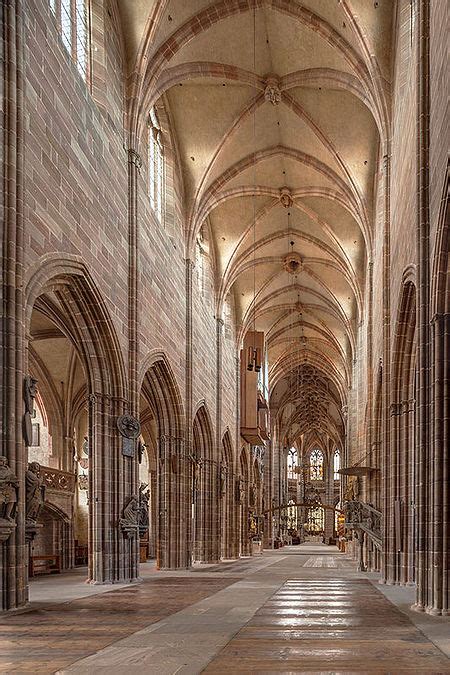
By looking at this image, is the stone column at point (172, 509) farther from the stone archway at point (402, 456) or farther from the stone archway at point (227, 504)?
the stone archway at point (227, 504)

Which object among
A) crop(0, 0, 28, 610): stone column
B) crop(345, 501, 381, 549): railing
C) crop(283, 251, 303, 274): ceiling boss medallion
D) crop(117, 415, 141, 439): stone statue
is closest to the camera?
crop(0, 0, 28, 610): stone column

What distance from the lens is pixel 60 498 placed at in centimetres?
2752

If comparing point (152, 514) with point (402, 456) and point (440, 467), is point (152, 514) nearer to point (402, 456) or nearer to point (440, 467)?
point (402, 456)

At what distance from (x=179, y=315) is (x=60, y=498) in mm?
6993

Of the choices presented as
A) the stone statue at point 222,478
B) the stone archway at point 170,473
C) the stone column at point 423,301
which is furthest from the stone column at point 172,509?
the stone column at point 423,301

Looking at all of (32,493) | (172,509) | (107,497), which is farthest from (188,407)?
(32,493)

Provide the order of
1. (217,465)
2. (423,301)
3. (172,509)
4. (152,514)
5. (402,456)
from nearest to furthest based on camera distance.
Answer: (423,301), (402,456), (172,509), (217,465), (152,514)

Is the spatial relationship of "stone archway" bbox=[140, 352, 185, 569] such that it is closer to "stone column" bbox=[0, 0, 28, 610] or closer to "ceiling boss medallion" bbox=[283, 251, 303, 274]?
"stone column" bbox=[0, 0, 28, 610]

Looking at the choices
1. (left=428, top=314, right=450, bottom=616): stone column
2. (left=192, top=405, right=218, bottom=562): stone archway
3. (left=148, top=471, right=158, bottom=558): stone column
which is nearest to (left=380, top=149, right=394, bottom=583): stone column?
(left=428, top=314, right=450, bottom=616): stone column

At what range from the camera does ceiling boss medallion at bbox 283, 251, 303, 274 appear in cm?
3838

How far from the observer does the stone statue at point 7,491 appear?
12047 millimetres

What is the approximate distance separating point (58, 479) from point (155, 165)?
1034cm

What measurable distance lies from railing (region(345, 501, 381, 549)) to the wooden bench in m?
8.72

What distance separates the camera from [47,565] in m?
25.5
